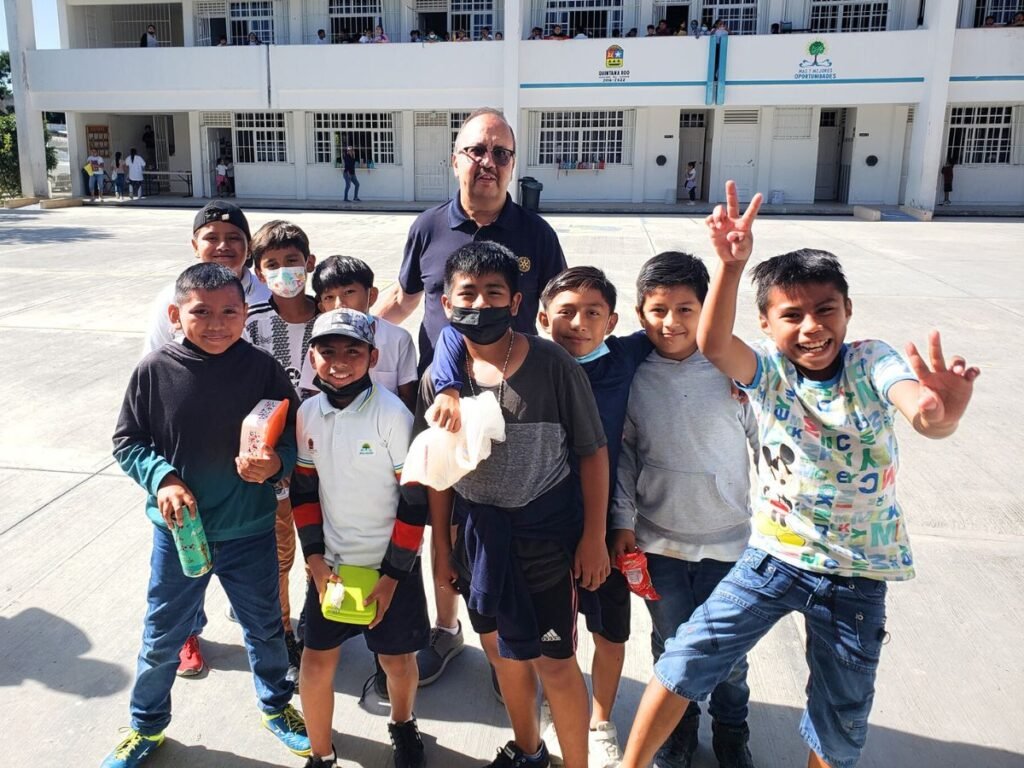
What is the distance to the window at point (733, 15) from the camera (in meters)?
23.4

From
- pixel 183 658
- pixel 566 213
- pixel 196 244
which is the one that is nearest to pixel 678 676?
pixel 183 658

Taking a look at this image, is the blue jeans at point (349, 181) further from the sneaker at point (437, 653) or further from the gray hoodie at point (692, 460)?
the gray hoodie at point (692, 460)

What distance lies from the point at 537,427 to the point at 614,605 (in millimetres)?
622

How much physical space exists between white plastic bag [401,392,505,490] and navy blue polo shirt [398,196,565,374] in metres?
0.87

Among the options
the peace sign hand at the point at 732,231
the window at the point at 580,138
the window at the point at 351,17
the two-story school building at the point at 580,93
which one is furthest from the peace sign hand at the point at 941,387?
the window at the point at 351,17

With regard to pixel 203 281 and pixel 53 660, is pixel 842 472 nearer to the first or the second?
pixel 203 281

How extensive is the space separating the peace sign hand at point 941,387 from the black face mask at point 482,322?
3.21 ft

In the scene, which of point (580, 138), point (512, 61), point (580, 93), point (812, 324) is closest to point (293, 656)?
point (812, 324)

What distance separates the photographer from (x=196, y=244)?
301cm

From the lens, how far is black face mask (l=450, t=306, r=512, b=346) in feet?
7.10

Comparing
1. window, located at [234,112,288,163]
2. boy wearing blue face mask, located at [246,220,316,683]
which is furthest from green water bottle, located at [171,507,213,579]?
window, located at [234,112,288,163]

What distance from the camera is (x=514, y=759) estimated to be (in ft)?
7.63

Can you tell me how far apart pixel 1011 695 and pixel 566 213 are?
19.8m

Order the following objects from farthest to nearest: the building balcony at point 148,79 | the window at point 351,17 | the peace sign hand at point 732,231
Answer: the window at point 351,17
the building balcony at point 148,79
the peace sign hand at point 732,231
